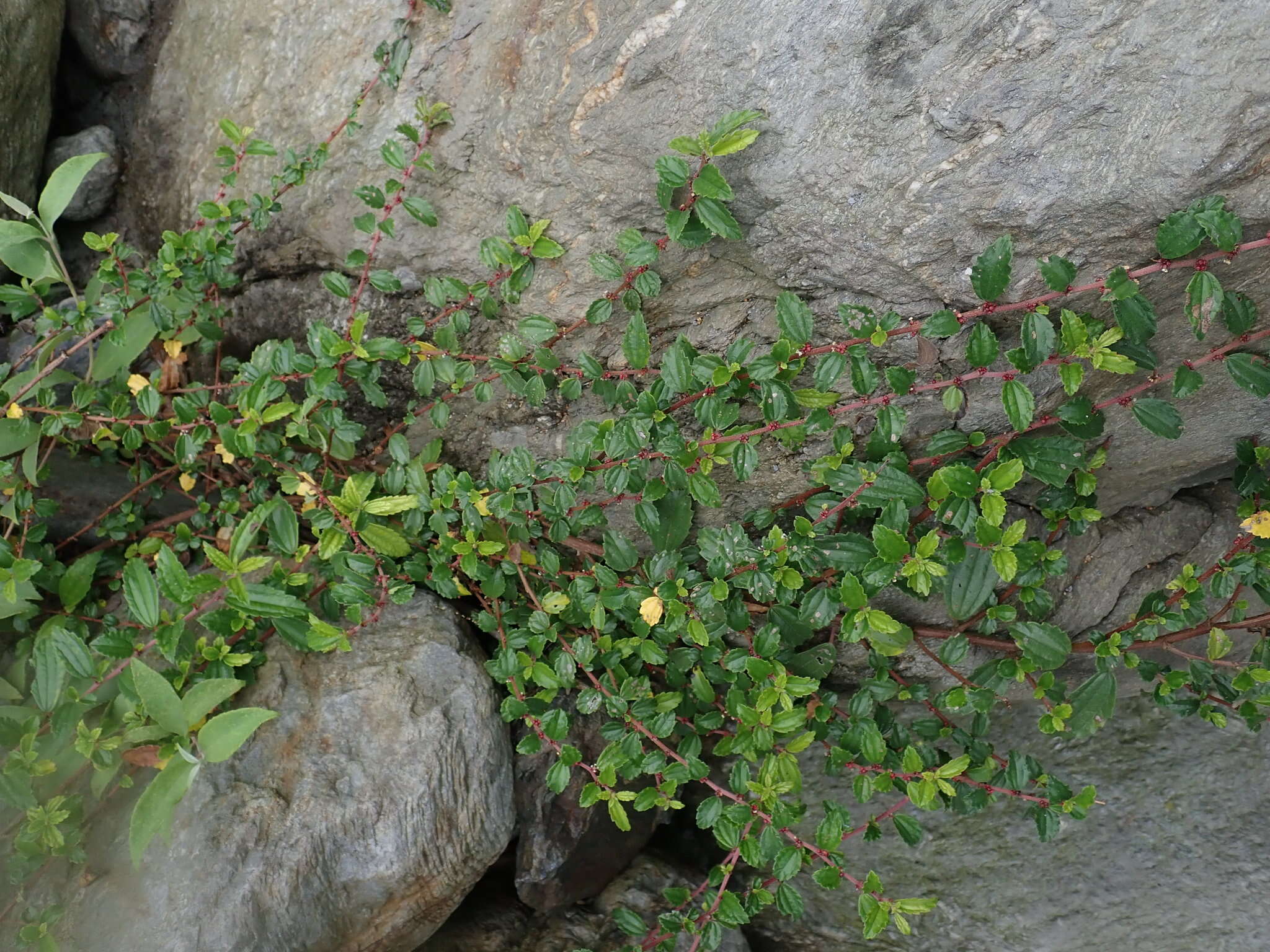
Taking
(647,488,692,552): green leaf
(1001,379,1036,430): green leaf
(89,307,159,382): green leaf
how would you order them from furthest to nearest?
(89,307,159,382): green leaf
(647,488,692,552): green leaf
(1001,379,1036,430): green leaf

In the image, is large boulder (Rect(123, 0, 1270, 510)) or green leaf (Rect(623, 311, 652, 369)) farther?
green leaf (Rect(623, 311, 652, 369))

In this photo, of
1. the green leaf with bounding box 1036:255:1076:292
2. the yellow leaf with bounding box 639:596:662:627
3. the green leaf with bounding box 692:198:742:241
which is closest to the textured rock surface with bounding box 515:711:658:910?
the yellow leaf with bounding box 639:596:662:627

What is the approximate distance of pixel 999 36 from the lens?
1.78 meters

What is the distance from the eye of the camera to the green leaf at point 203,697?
2.13 metres

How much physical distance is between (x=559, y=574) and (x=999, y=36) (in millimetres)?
1494

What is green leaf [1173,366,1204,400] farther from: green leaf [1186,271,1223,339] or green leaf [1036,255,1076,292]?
green leaf [1036,255,1076,292]

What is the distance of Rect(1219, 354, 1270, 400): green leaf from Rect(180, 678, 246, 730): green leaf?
2.23m

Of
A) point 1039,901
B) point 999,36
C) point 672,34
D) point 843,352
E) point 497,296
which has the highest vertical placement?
point 672,34

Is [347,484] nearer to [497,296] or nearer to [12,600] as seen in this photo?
[497,296]

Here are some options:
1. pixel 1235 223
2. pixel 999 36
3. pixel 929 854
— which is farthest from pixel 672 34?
pixel 929 854

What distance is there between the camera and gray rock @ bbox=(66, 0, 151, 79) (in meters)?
3.13

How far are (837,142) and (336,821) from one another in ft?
6.15

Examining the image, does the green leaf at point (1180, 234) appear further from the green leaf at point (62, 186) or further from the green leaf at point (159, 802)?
the green leaf at point (62, 186)

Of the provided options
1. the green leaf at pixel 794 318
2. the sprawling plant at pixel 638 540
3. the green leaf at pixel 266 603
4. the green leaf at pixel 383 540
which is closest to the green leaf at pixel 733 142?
the sprawling plant at pixel 638 540
